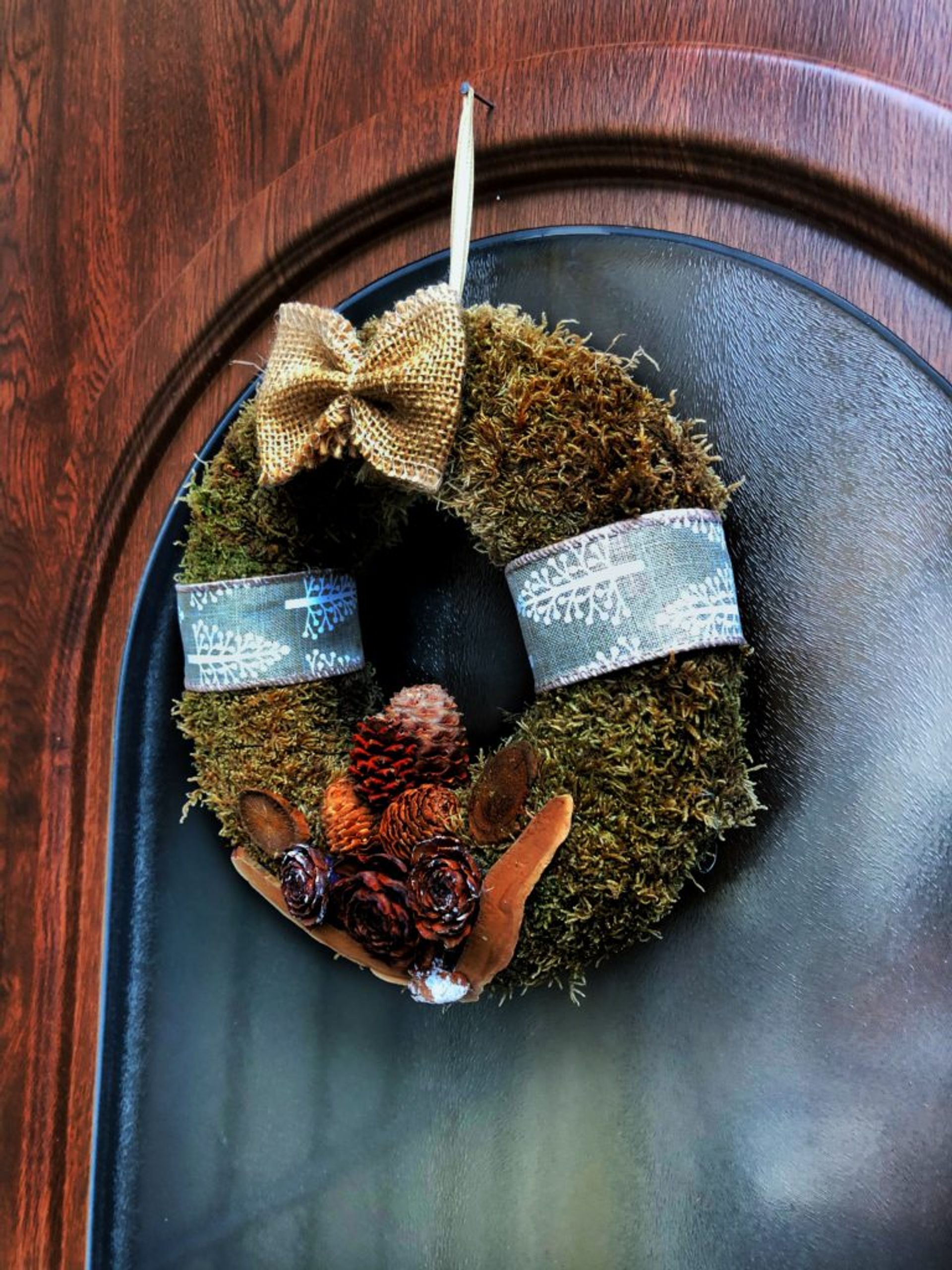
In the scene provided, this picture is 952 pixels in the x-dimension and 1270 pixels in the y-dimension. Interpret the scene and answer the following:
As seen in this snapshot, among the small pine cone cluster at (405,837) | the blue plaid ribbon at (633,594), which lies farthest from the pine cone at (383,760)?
the blue plaid ribbon at (633,594)

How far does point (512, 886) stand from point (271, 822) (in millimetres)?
200

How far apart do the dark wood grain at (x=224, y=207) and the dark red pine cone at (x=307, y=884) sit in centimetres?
29

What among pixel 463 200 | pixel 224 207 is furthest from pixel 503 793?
pixel 224 207

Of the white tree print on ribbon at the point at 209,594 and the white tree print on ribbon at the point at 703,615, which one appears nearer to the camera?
the white tree print on ribbon at the point at 703,615

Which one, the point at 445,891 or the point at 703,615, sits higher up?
the point at 703,615

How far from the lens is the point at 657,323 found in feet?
2.45

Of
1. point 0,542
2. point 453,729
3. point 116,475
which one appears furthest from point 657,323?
point 0,542

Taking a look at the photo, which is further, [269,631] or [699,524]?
[269,631]

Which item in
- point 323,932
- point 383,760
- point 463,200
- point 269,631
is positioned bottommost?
point 323,932

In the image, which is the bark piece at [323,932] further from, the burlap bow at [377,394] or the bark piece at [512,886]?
the burlap bow at [377,394]

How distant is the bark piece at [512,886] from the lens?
67 cm

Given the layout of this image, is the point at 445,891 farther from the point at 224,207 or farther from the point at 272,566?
the point at 224,207

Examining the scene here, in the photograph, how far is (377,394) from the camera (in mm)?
685

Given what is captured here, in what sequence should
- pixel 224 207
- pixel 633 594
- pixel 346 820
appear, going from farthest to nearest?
pixel 224 207 → pixel 346 820 → pixel 633 594
